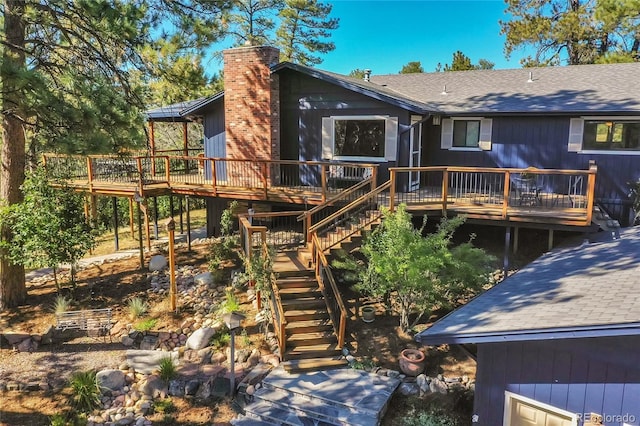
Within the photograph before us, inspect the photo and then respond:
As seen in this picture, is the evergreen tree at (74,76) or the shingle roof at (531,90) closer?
the evergreen tree at (74,76)

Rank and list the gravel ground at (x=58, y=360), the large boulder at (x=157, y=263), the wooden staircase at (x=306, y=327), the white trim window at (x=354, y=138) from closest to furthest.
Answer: the wooden staircase at (x=306, y=327), the gravel ground at (x=58, y=360), the large boulder at (x=157, y=263), the white trim window at (x=354, y=138)

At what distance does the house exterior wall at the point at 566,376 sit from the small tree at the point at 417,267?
2.73 meters

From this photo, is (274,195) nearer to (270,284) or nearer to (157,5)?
(270,284)

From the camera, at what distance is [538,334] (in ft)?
15.4

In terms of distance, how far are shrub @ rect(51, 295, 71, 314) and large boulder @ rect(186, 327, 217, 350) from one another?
3.28 metres

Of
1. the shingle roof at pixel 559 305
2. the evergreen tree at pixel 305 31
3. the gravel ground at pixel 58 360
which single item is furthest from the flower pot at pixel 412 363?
the evergreen tree at pixel 305 31

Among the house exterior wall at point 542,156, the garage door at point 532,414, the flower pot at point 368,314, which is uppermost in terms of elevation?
the house exterior wall at point 542,156

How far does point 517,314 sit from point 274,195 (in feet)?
26.6

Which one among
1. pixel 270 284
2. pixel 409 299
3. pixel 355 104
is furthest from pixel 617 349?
pixel 355 104

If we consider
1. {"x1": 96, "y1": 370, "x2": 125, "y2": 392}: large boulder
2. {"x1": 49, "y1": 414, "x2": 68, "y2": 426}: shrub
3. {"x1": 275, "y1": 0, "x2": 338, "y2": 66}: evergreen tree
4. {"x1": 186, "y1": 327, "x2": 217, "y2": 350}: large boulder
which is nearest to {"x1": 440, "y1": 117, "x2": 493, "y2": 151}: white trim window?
{"x1": 186, "y1": 327, "x2": 217, "y2": 350}: large boulder

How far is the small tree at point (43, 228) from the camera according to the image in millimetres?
11273

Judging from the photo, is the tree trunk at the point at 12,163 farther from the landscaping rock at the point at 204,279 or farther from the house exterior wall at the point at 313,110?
the house exterior wall at the point at 313,110

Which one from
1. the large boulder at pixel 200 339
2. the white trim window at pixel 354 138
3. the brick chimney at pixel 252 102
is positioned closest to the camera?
the large boulder at pixel 200 339

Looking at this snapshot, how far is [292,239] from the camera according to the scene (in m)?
13.3
